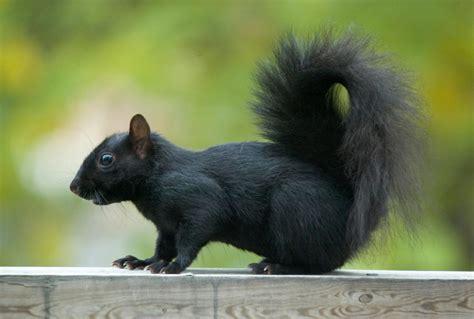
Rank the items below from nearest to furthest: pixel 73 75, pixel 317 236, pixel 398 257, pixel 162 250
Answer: pixel 317 236
pixel 162 250
pixel 398 257
pixel 73 75

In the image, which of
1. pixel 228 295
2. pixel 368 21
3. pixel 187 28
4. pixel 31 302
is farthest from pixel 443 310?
pixel 187 28

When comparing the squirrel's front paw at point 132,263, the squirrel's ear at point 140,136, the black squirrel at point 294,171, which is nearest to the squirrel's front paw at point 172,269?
the black squirrel at point 294,171

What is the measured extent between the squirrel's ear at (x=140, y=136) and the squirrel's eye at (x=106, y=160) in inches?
3.1

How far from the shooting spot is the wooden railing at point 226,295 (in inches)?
108

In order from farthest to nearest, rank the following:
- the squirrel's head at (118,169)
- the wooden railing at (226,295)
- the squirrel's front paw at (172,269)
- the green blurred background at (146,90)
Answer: the green blurred background at (146,90)
the squirrel's head at (118,169)
the squirrel's front paw at (172,269)
the wooden railing at (226,295)

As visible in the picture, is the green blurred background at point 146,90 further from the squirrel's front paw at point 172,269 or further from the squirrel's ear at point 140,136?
the squirrel's front paw at point 172,269

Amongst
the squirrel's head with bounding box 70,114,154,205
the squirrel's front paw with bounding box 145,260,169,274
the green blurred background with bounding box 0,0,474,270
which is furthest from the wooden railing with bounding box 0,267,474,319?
the green blurred background with bounding box 0,0,474,270

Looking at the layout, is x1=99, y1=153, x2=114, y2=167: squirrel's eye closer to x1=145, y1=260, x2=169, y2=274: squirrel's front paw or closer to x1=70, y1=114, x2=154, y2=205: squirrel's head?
x1=70, y1=114, x2=154, y2=205: squirrel's head

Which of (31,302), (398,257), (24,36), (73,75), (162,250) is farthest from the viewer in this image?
(24,36)

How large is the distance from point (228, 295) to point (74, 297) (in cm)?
42

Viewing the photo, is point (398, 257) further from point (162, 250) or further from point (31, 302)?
point (31, 302)

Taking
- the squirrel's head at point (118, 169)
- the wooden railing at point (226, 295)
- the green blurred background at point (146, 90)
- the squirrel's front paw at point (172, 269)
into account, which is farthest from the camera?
the green blurred background at point (146, 90)

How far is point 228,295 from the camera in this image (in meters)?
2.80

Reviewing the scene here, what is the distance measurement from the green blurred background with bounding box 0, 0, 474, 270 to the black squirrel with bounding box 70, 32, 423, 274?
78.7 inches
